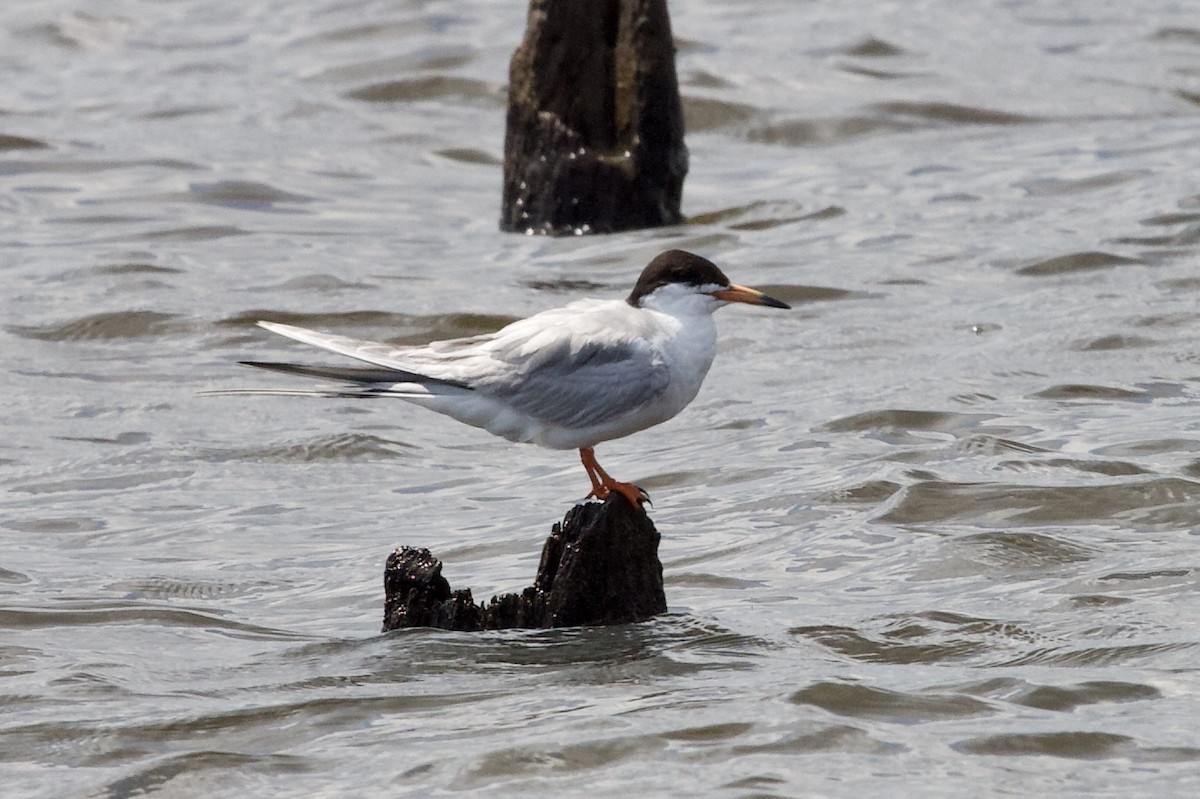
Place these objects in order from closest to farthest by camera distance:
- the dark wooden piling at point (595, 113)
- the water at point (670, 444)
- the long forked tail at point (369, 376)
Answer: the water at point (670, 444) < the long forked tail at point (369, 376) < the dark wooden piling at point (595, 113)

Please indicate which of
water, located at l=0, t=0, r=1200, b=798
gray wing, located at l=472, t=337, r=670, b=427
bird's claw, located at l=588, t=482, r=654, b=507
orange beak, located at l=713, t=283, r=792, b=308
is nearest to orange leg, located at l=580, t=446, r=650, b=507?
bird's claw, located at l=588, t=482, r=654, b=507

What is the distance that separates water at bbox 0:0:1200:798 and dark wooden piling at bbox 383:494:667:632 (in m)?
0.08

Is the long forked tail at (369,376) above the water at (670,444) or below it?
above

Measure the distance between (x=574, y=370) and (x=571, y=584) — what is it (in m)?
0.76

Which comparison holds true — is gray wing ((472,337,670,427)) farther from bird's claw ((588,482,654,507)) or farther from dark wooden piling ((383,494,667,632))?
dark wooden piling ((383,494,667,632))

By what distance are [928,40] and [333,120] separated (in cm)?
629

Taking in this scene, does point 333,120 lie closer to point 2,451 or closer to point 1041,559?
point 2,451

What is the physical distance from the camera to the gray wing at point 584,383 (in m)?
6.96

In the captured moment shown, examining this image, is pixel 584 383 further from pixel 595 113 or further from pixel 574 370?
pixel 595 113

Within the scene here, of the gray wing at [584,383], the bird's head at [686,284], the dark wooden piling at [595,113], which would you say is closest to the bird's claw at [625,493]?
the gray wing at [584,383]

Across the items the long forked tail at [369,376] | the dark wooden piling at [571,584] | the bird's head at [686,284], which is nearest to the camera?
the dark wooden piling at [571,584]

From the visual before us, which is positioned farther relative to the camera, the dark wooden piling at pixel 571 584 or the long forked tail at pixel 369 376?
the long forked tail at pixel 369 376

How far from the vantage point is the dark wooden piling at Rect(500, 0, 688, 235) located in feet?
42.7

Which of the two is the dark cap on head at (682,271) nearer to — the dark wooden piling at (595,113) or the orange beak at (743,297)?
the orange beak at (743,297)
